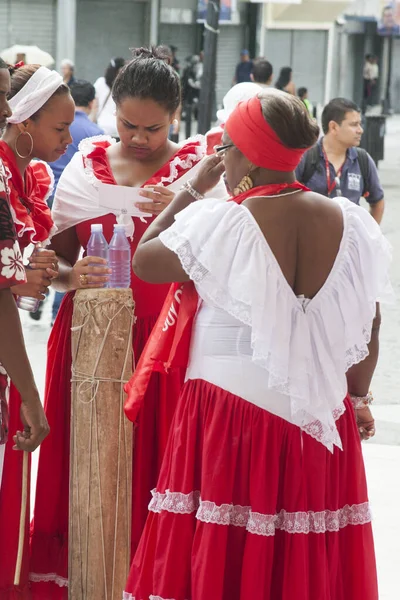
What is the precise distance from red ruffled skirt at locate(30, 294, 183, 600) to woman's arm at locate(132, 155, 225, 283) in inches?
30.4

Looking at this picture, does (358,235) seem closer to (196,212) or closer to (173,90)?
(196,212)

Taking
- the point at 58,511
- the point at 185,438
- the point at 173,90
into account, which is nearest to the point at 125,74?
the point at 173,90

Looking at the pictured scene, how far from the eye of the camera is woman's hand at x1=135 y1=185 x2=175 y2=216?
13.3 feet

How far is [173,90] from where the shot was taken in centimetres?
407

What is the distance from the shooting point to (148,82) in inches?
158

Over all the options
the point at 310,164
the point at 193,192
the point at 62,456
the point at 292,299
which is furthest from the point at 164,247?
the point at 310,164

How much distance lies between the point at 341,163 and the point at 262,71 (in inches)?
201

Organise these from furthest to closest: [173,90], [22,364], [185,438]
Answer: [173,90] < [185,438] < [22,364]

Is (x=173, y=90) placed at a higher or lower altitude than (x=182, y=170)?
Result: higher

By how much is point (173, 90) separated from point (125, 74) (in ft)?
0.60

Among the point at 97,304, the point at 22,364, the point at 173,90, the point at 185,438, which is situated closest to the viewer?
the point at 22,364

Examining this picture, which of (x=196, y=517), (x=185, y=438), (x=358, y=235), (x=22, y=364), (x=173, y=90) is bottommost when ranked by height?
(x=196, y=517)

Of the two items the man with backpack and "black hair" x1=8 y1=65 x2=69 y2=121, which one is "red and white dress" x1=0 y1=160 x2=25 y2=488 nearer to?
"black hair" x1=8 y1=65 x2=69 y2=121

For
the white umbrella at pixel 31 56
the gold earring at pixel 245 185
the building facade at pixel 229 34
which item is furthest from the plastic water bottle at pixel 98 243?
the building facade at pixel 229 34
